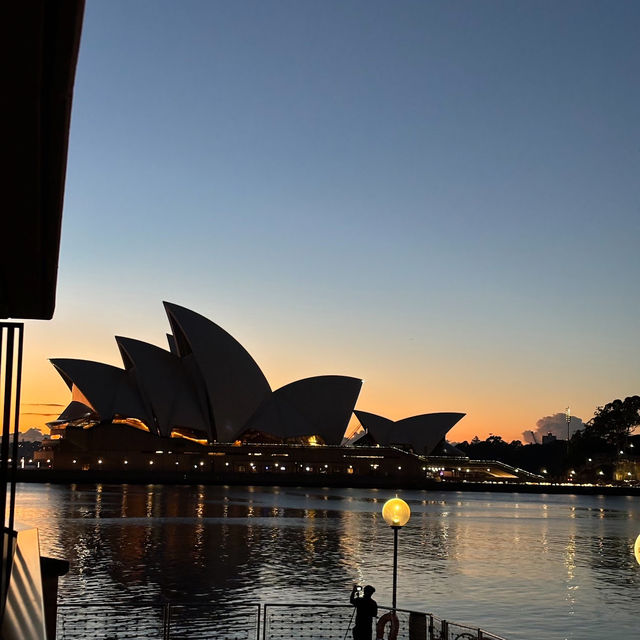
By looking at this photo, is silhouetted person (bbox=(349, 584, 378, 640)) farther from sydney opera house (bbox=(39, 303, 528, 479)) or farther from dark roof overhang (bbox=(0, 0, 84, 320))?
sydney opera house (bbox=(39, 303, 528, 479))

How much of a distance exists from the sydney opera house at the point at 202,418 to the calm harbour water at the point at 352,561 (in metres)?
24.5

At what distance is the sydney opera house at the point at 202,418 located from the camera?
74062 mm

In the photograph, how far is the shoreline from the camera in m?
80.7

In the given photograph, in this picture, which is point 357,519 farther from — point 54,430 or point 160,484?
point 54,430

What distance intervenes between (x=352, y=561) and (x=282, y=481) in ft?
196

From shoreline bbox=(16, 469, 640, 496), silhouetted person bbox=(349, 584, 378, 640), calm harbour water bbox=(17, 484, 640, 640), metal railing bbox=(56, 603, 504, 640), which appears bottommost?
shoreline bbox=(16, 469, 640, 496)

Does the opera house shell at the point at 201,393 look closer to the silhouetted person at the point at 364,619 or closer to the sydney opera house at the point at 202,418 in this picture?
the sydney opera house at the point at 202,418

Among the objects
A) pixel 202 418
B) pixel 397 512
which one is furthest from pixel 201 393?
pixel 397 512

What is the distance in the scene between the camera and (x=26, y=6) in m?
1.79

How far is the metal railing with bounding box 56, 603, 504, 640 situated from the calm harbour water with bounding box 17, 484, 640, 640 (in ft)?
5.26

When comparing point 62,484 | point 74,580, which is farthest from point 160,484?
point 74,580

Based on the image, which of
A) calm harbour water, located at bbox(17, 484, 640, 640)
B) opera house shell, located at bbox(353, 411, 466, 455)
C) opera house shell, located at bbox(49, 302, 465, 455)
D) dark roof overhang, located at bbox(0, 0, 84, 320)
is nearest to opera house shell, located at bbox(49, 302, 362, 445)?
opera house shell, located at bbox(49, 302, 465, 455)

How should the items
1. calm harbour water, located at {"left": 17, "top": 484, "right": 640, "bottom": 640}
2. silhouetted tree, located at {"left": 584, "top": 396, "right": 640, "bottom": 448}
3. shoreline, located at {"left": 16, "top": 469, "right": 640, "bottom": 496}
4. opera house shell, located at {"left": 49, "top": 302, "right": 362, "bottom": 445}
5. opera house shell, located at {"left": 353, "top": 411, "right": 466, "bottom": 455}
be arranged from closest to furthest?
calm harbour water, located at {"left": 17, "top": 484, "right": 640, "bottom": 640}, opera house shell, located at {"left": 49, "top": 302, "right": 362, "bottom": 445}, shoreline, located at {"left": 16, "top": 469, "right": 640, "bottom": 496}, opera house shell, located at {"left": 353, "top": 411, "right": 466, "bottom": 455}, silhouetted tree, located at {"left": 584, "top": 396, "right": 640, "bottom": 448}

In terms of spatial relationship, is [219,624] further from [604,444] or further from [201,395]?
[604,444]
